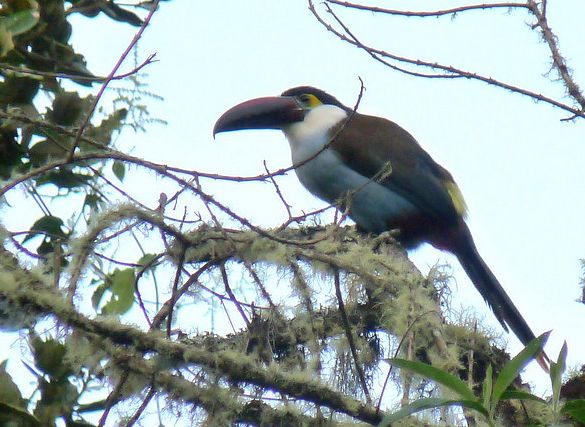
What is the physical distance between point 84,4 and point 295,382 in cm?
115

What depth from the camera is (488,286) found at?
3.62 m

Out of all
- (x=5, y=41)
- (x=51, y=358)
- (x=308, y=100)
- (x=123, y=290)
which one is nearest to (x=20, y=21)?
(x=5, y=41)

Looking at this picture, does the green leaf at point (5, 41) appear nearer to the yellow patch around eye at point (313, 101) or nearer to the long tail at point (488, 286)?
the long tail at point (488, 286)

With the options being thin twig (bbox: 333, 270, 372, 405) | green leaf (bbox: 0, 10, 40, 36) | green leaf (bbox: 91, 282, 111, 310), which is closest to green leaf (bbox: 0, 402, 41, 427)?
thin twig (bbox: 333, 270, 372, 405)

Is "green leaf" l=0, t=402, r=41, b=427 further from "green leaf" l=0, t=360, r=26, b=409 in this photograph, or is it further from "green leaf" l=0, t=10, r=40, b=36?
"green leaf" l=0, t=10, r=40, b=36

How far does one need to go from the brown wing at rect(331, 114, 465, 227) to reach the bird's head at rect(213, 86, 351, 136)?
22 cm

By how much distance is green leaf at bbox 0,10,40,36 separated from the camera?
77.0 inches

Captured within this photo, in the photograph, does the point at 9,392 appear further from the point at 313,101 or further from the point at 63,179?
the point at 313,101

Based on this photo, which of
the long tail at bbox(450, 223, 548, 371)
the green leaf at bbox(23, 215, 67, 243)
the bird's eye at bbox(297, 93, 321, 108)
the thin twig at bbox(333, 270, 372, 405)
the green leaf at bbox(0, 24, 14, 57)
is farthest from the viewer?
the bird's eye at bbox(297, 93, 321, 108)

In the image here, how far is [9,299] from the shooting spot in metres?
1.40

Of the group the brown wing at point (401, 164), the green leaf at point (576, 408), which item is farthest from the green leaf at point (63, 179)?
the brown wing at point (401, 164)

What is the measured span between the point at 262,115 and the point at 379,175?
1.98 ft

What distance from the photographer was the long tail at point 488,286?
3320 millimetres

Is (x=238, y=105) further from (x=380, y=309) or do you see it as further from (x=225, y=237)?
(x=225, y=237)
